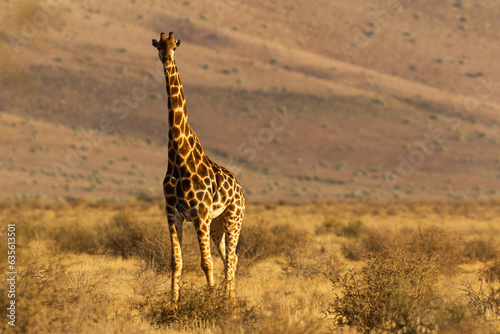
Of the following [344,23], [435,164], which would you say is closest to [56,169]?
[435,164]

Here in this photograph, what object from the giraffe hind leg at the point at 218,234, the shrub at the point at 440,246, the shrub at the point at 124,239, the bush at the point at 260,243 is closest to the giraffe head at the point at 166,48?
the giraffe hind leg at the point at 218,234

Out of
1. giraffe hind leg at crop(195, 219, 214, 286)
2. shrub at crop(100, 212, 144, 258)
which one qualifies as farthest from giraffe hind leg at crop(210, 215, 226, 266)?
shrub at crop(100, 212, 144, 258)

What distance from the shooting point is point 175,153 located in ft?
28.8

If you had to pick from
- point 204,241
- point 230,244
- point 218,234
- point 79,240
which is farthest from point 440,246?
point 79,240

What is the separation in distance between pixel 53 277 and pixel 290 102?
237 feet

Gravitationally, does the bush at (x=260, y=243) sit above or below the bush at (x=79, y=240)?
above

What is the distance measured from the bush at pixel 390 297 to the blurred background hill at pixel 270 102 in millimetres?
56333

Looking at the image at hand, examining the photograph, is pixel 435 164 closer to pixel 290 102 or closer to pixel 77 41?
pixel 290 102

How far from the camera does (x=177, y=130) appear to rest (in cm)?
887

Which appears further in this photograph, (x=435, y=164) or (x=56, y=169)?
(x=435, y=164)

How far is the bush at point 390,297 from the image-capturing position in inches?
297

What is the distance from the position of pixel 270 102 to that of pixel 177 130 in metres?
70.8

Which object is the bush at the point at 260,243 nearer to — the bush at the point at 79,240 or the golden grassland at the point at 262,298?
the golden grassland at the point at 262,298

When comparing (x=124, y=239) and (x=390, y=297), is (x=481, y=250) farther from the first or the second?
(x=390, y=297)
